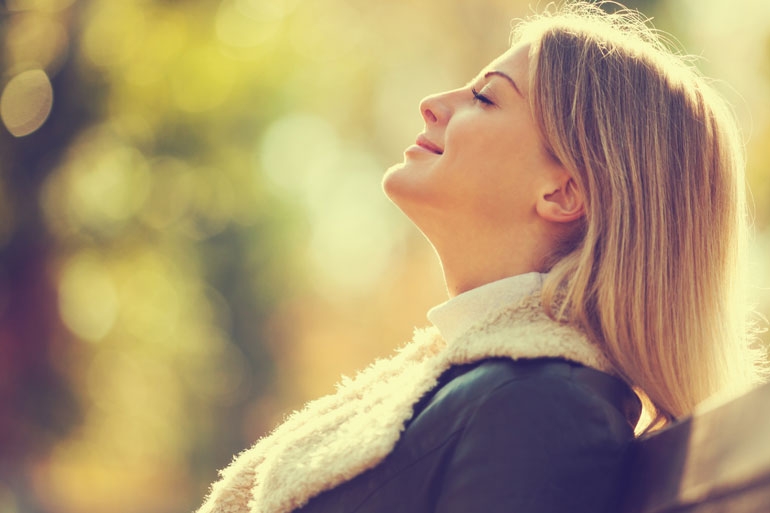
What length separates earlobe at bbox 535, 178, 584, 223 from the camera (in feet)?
7.30

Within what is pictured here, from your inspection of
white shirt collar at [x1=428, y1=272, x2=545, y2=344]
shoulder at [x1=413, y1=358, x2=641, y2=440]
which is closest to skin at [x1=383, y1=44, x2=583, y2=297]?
white shirt collar at [x1=428, y1=272, x2=545, y2=344]

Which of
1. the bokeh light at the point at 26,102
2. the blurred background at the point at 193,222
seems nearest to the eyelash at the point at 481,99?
the blurred background at the point at 193,222

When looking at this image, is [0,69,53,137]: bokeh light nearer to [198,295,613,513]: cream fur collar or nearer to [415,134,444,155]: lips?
[415,134,444,155]: lips

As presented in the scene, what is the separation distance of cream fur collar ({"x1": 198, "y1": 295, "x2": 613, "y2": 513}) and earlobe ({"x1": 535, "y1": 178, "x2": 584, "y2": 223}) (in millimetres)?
308

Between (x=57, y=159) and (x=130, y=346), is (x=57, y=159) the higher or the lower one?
the higher one

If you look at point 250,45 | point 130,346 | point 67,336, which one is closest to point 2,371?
point 67,336

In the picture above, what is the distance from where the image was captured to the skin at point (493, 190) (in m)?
2.25

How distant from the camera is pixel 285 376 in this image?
1317 cm

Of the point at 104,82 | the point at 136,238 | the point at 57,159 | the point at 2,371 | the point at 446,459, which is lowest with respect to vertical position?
the point at 446,459

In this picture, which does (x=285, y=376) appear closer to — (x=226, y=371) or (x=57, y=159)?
(x=226, y=371)

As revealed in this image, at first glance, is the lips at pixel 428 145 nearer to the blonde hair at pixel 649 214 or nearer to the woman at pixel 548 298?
the woman at pixel 548 298

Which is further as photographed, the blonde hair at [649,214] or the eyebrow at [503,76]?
the eyebrow at [503,76]

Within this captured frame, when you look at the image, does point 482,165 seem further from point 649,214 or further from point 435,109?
point 649,214

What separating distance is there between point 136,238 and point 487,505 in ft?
40.2
